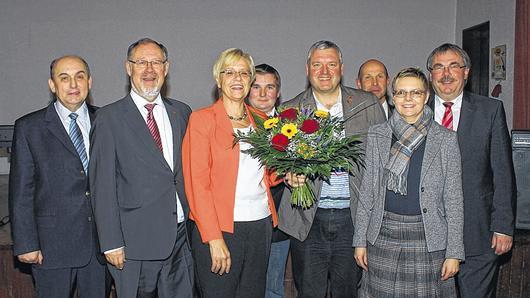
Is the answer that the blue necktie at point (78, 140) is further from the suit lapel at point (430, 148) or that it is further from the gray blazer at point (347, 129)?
the suit lapel at point (430, 148)

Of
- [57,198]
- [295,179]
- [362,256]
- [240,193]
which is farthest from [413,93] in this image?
[57,198]

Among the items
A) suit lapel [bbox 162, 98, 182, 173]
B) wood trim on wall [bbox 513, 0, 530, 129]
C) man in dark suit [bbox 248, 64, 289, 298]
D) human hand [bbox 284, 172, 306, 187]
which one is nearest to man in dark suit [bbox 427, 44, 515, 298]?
human hand [bbox 284, 172, 306, 187]

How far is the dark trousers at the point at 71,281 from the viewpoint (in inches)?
123

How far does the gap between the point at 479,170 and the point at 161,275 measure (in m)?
1.88

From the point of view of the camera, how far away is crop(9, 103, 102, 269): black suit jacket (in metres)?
3.04

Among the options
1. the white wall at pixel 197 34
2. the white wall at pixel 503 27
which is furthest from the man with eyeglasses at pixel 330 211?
the white wall at pixel 197 34

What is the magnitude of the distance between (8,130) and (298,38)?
439 cm

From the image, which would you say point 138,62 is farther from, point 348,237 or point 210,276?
point 348,237

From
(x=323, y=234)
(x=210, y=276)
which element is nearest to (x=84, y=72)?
(x=210, y=276)

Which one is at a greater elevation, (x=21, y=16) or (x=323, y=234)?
(x=21, y=16)

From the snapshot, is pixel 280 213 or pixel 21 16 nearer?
pixel 280 213

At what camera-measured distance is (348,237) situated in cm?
318

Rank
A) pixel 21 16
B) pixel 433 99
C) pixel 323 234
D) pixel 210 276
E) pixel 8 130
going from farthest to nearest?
pixel 21 16 < pixel 8 130 < pixel 433 99 < pixel 323 234 < pixel 210 276

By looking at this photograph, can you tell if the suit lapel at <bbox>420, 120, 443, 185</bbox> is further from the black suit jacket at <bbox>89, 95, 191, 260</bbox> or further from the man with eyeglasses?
the black suit jacket at <bbox>89, 95, 191, 260</bbox>
